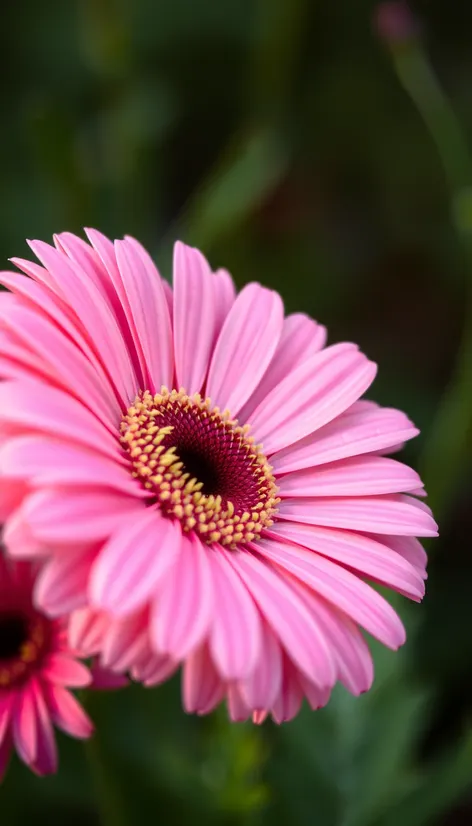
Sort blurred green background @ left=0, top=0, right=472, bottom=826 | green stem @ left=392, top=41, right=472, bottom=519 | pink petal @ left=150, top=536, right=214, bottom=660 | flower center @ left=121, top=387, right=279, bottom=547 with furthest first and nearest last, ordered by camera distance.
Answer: green stem @ left=392, top=41, right=472, bottom=519 < blurred green background @ left=0, top=0, right=472, bottom=826 < flower center @ left=121, top=387, right=279, bottom=547 < pink petal @ left=150, top=536, right=214, bottom=660

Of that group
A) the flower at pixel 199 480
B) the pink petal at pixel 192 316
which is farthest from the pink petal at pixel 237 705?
the pink petal at pixel 192 316

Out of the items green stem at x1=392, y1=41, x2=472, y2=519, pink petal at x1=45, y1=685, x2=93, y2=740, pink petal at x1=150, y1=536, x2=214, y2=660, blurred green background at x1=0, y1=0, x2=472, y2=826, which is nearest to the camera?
pink petal at x1=150, y1=536, x2=214, y2=660

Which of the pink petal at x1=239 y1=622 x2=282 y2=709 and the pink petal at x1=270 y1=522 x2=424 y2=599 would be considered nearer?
the pink petal at x1=239 y1=622 x2=282 y2=709

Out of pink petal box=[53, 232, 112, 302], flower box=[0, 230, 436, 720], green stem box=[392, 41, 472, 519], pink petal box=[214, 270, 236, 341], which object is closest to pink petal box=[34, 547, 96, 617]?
flower box=[0, 230, 436, 720]

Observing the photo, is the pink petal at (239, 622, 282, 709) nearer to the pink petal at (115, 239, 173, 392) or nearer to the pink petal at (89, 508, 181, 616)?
the pink petal at (89, 508, 181, 616)

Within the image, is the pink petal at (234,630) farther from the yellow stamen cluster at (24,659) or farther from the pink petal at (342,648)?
the yellow stamen cluster at (24,659)

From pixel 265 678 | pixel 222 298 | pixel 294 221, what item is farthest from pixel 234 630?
pixel 294 221

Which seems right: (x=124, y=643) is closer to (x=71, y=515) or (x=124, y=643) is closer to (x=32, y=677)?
(x=71, y=515)
